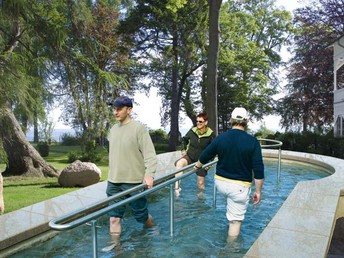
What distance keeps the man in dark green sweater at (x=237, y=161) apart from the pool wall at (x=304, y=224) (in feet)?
1.69

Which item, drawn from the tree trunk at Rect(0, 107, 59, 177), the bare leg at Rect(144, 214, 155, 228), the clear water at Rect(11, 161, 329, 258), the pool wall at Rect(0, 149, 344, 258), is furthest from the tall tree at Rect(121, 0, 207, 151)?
the bare leg at Rect(144, 214, 155, 228)

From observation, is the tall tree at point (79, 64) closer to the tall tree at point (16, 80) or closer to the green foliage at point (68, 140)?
the tall tree at point (16, 80)

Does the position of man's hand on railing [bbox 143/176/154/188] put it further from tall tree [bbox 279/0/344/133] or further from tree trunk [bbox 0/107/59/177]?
tall tree [bbox 279/0/344/133]

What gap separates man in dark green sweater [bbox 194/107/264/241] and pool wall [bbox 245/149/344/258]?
1.69 feet

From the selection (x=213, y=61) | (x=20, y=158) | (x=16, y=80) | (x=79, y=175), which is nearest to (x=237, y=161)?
(x=16, y=80)

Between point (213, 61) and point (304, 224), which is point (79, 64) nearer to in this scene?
point (213, 61)

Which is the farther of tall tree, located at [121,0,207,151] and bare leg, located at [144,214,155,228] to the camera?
tall tree, located at [121,0,207,151]

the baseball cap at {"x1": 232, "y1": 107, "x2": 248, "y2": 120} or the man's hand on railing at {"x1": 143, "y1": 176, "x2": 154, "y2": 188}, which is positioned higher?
the baseball cap at {"x1": 232, "y1": 107, "x2": 248, "y2": 120}

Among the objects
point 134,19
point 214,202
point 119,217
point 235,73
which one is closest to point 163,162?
point 214,202

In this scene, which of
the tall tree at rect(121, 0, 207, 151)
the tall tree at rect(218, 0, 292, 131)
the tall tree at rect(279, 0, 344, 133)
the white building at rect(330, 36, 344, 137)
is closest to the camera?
the white building at rect(330, 36, 344, 137)

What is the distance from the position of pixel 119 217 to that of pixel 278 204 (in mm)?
3712

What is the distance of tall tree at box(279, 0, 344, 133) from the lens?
97.1ft

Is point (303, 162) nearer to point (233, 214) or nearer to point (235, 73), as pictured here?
point (233, 214)

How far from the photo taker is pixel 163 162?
10977mm
